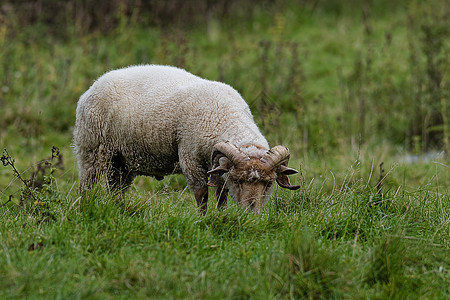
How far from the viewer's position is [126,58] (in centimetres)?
1079

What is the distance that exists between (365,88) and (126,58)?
14.3 feet

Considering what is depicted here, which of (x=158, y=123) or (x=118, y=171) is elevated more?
(x=158, y=123)

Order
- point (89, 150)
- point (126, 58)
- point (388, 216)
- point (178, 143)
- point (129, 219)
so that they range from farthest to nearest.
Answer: point (126, 58)
point (89, 150)
point (178, 143)
point (388, 216)
point (129, 219)

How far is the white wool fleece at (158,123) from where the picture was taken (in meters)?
5.11

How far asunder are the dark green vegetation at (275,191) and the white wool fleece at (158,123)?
332mm

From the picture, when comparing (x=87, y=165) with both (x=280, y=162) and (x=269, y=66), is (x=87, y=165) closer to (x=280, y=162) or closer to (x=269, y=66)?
(x=280, y=162)

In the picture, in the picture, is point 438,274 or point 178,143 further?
point 178,143

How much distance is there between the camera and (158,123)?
534 centimetres

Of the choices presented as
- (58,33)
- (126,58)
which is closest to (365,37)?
(126,58)

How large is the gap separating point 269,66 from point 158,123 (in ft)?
20.9

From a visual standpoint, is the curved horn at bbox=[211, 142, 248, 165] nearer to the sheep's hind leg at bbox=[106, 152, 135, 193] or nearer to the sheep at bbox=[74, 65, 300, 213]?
the sheep at bbox=[74, 65, 300, 213]

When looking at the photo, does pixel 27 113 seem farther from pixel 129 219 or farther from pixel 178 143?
pixel 129 219

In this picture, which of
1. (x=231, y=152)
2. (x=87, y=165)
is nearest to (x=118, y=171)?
(x=87, y=165)

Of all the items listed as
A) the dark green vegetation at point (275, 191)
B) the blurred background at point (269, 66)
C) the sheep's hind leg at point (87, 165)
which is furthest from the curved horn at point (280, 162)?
the sheep's hind leg at point (87, 165)
